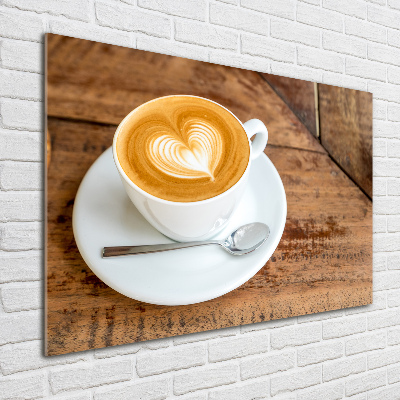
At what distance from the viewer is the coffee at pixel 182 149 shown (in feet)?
1.73

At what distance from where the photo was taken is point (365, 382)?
95 centimetres

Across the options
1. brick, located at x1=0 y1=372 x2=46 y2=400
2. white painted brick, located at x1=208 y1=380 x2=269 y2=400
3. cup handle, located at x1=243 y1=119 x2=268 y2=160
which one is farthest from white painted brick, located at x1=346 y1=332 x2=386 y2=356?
brick, located at x1=0 y1=372 x2=46 y2=400

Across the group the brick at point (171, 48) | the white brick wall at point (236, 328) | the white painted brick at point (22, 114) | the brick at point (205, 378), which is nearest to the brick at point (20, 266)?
the white brick wall at point (236, 328)

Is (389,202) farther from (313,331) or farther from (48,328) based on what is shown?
(48,328)

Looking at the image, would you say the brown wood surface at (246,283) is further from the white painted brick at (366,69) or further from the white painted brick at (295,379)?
the white painted brick at (366,69)

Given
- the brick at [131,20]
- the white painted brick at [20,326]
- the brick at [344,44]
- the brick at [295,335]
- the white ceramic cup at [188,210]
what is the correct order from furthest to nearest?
the brick at [344,44] → the brick at [295,335] → the brick at [131,20] → the white painted brick at [20,326] → the white ceramic cup at [188,210]

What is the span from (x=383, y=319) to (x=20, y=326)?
0.85 meters

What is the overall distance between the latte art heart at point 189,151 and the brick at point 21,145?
0.23m

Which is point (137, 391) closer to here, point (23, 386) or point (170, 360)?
point (170, 360)

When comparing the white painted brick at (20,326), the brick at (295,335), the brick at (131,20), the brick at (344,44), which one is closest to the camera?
the white painted brick at (20,326)

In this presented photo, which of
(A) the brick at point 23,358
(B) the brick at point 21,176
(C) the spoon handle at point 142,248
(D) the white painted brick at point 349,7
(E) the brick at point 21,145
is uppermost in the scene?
(D) the white painted brick at point 349,7

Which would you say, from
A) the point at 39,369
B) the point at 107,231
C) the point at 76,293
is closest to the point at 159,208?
the point at 107,231

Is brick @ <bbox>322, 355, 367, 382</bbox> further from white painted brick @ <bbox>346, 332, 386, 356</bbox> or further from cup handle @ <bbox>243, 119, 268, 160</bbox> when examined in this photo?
cup handle @ <bbox>243, 119, 268, 160</bbox>

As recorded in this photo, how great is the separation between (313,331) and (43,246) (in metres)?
0.62
